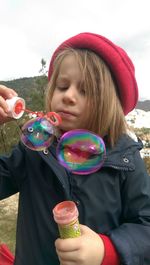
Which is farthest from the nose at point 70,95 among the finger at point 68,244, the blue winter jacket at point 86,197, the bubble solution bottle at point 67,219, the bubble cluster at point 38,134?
the finger at point 68,244

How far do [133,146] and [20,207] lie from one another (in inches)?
24.7

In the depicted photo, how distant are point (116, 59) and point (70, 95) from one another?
0.34 metres

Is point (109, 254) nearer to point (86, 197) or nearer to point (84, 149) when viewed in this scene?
point (86, 197)

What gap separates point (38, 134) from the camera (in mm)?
1864

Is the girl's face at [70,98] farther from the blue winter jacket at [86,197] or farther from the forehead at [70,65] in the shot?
the blue winter jacket at [86,197]

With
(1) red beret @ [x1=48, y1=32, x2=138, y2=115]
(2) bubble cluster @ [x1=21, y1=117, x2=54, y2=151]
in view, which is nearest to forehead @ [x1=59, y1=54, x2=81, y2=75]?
(1) red beret @ [x1=48, y1=32, x2=138, y2=115]

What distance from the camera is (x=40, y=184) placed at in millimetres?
1751

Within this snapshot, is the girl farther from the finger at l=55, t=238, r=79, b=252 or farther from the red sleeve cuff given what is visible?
the finger at l=55, t=238, r=79, b=252

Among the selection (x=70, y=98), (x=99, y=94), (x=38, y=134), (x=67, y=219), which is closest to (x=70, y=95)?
(x=70, y=98)

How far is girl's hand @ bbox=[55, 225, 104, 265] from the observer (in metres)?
1.38

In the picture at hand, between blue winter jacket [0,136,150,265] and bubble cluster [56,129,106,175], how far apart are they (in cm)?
3

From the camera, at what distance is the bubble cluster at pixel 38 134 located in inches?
69.3

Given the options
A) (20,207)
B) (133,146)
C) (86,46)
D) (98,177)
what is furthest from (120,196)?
(86,46)

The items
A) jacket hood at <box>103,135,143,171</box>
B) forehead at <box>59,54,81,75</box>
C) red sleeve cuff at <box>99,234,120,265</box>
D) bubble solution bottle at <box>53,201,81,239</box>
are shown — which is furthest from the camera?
forehead at <box>59,54,81,75</box>
